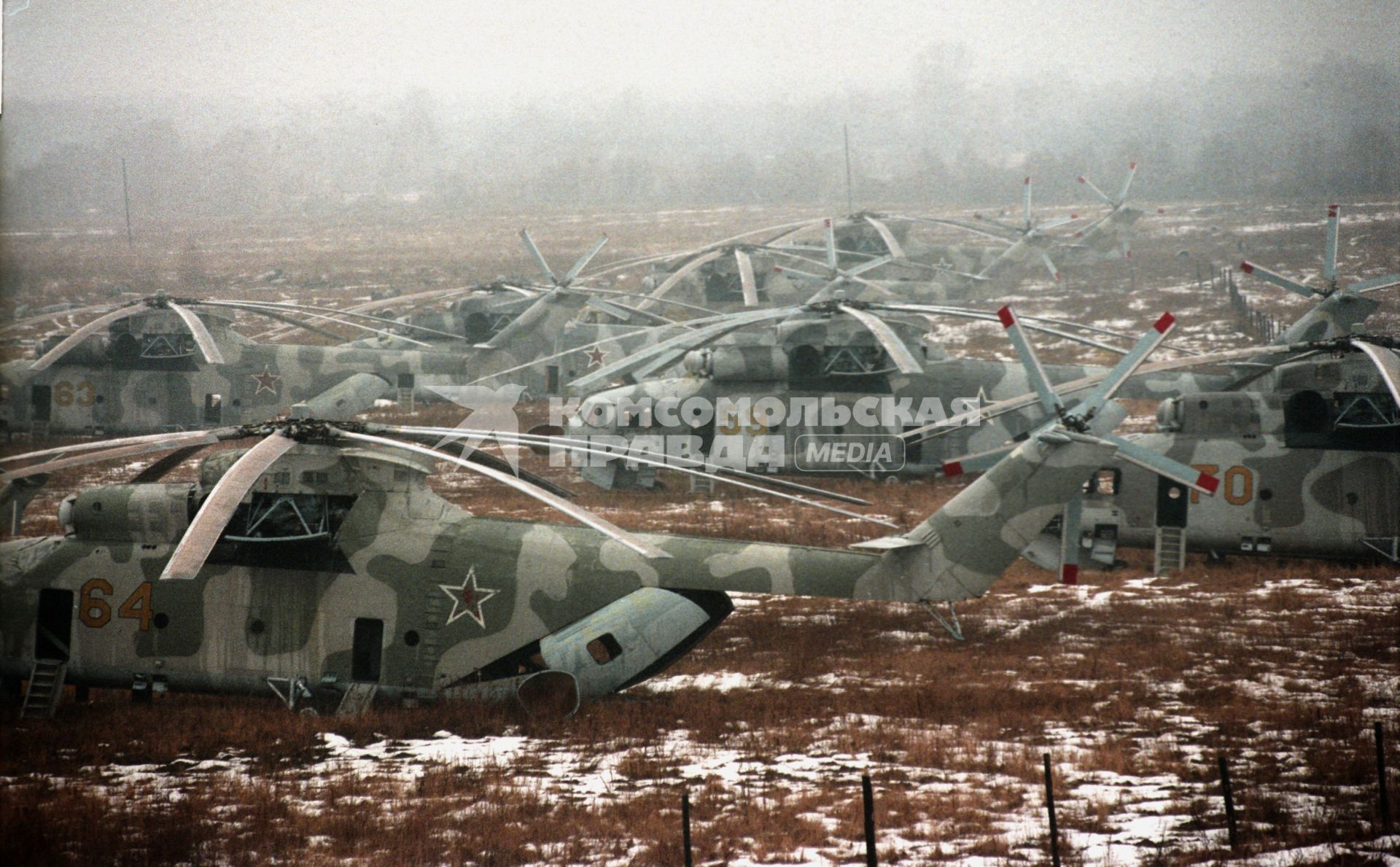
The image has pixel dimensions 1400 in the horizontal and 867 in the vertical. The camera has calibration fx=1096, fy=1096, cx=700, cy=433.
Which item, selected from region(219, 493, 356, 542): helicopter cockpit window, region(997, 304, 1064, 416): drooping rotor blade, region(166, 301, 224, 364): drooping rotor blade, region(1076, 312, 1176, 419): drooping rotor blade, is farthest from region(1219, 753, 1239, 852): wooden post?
region(166, 301, 224, 364): drooping rotor blade

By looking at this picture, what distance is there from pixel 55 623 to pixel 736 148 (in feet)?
247

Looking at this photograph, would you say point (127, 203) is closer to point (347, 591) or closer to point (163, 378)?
point (163, 378)

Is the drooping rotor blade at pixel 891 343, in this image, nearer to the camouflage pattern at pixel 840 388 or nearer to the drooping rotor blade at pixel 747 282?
the camouflage pattern at pixel 840 388

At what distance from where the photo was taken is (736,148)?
8238 centimetres

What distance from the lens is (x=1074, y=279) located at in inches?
1848

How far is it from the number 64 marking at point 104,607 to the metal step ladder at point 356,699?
2236mm

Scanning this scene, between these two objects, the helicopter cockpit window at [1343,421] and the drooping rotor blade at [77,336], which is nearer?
the helicopter cockpit window at [1343,421]

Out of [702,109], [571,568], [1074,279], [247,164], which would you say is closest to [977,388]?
[571,568]

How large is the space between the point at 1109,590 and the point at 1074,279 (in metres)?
33.3

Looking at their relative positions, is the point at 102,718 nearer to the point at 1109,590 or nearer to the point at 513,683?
the point at 513,683

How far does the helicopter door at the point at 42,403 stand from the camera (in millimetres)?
23281

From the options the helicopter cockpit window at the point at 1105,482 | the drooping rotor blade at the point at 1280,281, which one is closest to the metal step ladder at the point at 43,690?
the helicopter cockpit window at the point at 1105,482

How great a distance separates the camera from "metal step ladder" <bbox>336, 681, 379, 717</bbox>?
1120cm

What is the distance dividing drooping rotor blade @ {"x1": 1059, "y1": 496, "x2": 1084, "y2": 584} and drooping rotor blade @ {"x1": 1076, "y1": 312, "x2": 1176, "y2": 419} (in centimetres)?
97
